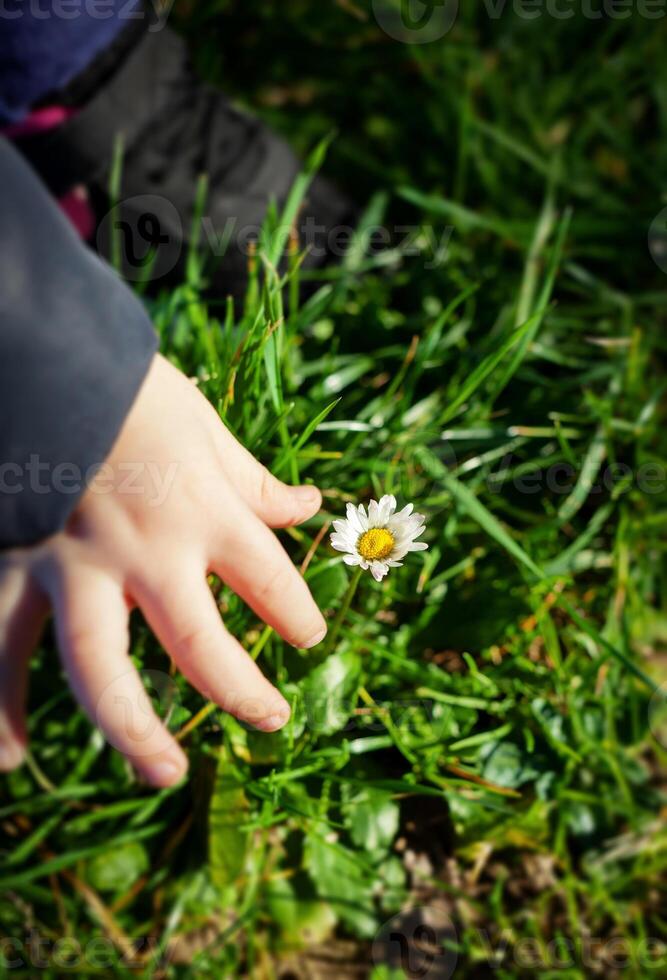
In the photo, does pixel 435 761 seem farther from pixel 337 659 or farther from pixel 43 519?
pixel 43 519

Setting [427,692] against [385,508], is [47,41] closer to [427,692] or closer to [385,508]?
[385,508]

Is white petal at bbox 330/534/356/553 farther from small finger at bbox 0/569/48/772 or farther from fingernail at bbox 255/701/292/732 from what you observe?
small finger at bbox 0/569/48/772

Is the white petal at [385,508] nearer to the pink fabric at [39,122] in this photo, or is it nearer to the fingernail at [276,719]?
the fingernail at [276,719]

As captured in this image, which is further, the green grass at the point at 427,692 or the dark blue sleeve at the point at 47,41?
the dark blue sleeve at the point at 47,41

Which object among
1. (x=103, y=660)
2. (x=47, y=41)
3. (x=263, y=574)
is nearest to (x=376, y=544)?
(x=263, y=574)

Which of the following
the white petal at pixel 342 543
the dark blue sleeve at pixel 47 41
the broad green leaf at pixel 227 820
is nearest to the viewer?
the white petal at pixel 342 543

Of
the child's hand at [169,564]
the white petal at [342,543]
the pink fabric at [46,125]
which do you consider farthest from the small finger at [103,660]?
the pink fabric at [46,125]

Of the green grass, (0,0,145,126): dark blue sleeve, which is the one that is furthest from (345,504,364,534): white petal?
(0,0,145,126): dark blue sleeve
